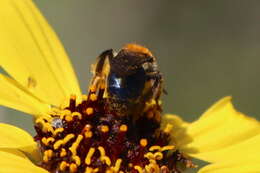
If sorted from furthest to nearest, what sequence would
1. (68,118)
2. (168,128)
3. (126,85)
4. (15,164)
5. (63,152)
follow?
(168,128) < (68,118) < (63,152) < (126,85) < (15,164)

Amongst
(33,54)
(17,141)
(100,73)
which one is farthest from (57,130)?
(33,54)

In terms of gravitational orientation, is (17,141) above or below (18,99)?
below

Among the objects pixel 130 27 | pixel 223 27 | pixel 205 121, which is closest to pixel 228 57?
pixel 223 27

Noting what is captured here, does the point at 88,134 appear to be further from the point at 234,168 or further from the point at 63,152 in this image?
the point at 234,168

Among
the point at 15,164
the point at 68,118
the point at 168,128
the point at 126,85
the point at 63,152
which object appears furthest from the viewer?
the point at 168,128

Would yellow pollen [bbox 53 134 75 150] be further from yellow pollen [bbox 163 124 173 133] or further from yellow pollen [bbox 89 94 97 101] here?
yellow pollen [bbox 163 124 173 133]

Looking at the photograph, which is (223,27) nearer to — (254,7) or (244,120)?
(254,7)

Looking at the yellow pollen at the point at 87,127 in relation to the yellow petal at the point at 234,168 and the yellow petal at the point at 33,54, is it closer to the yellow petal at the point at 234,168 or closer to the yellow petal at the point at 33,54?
the yellow petal at the point at 33,54
